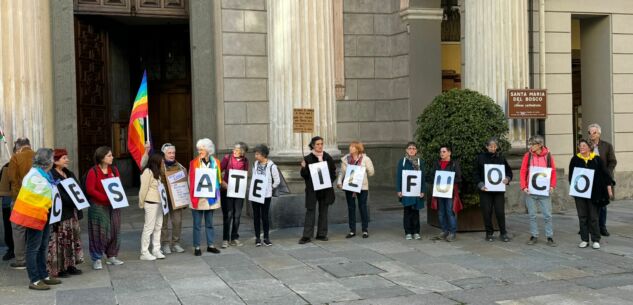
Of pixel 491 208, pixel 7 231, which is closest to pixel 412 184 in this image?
pixel 491 208

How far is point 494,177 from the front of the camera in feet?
37.3

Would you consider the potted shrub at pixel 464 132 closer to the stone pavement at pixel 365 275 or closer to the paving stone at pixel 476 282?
the stone pavement at pixel 365 275

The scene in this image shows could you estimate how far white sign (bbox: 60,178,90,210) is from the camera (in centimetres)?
905

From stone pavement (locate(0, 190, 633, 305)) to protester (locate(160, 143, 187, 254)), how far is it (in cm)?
37

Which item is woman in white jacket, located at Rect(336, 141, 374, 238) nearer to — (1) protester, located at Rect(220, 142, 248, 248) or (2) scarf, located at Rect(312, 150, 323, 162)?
(2) scarf, located at Rect(312, 150, 323, 162)

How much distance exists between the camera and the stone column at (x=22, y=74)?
12.0 metres

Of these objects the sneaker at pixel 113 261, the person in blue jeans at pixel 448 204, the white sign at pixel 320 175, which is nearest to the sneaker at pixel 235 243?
the white sign at pixel 320 175

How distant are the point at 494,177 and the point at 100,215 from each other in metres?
5.95

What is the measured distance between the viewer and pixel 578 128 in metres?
19.9

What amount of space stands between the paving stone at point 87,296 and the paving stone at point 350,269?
2750 millimetres

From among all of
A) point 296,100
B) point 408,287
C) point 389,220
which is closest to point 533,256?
point 408,287

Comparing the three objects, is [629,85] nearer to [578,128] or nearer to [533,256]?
[578,128]

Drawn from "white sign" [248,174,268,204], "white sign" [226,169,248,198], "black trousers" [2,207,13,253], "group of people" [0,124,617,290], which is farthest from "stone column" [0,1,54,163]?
"white sign" [248,174,268,204]

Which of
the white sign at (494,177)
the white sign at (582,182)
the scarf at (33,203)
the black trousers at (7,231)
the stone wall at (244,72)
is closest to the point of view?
the scarf at (33,203)
